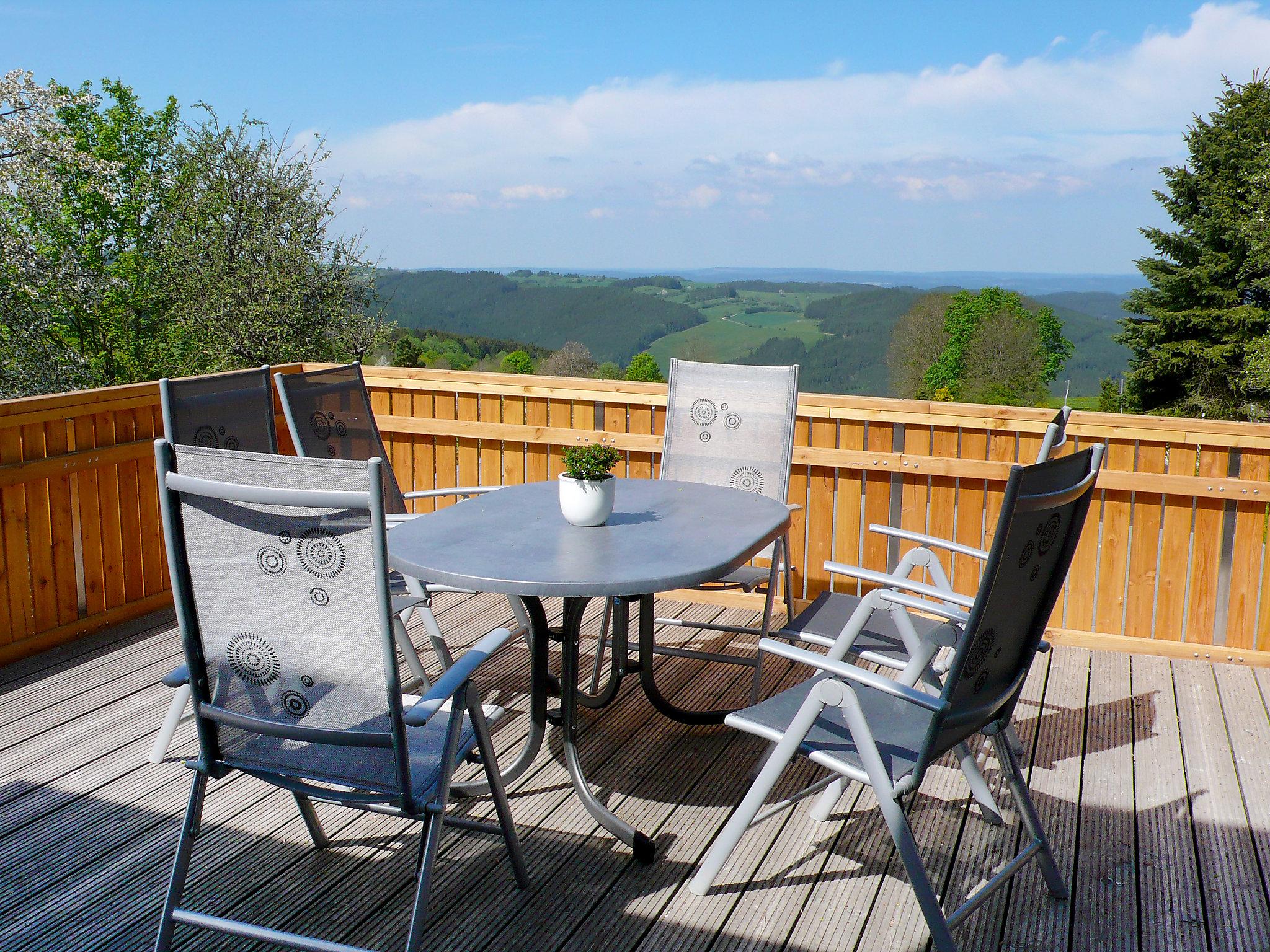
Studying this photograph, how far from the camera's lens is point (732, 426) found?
4113mm

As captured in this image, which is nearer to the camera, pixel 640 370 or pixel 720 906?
pixel 720 906

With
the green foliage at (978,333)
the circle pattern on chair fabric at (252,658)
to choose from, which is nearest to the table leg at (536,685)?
the circle pattern on chair fabric at (252,658)

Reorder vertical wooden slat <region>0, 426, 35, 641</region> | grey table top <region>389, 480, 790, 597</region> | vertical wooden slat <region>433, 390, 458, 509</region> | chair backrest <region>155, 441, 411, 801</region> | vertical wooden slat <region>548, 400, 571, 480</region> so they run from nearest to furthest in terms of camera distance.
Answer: chair backrest <region>155, 441, 411, 801</region> → grey table top <region>389, 480, 790, 597</region> → vertical wooden slat <region>0, 426, 35, 641</region> → vertical wooden slat <region>548, 400, 571, 480</region> → vertical wooden slat <region>433, 390, 458, 509</region>

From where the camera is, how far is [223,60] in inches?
1542

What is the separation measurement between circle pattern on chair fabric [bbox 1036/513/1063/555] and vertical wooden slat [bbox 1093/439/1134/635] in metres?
2.30

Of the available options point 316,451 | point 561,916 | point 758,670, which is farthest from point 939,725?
point 316,451

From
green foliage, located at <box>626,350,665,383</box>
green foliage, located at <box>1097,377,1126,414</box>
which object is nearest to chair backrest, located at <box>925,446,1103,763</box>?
green foliage, located at <box>626,350,665,383</box>

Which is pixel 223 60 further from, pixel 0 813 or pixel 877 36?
pixel 0 813

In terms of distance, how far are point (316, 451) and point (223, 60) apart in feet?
135

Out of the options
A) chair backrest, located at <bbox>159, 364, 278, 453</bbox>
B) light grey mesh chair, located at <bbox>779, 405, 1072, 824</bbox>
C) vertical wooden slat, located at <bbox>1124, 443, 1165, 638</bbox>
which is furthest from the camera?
vertical wooden slat, located at <bbox>1124, 443, 1165, 638</bbox>

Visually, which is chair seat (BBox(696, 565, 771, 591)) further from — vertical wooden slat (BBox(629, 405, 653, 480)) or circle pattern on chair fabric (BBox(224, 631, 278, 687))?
circle pattern on chair fabric (BBox(224, 631, 278, 687))

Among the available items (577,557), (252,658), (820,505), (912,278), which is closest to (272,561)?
(252,658)

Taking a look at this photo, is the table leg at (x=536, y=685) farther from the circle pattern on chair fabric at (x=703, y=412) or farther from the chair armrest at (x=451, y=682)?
the circle pattern on chair fabric at (x=703, y=412)

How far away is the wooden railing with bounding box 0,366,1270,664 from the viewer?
4.11 metres
